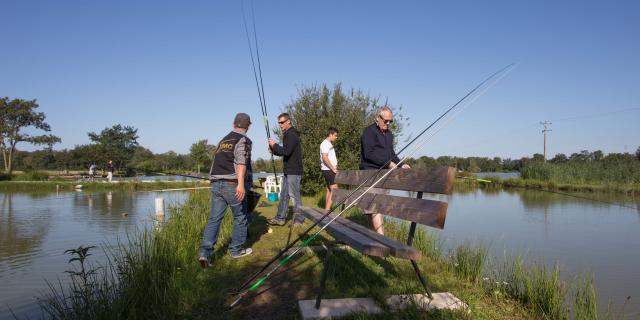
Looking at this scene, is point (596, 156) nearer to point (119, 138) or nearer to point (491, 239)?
point (491, 239)

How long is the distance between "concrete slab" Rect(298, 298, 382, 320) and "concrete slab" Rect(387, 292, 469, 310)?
0.16 m

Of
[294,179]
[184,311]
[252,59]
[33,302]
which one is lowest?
[33,302]

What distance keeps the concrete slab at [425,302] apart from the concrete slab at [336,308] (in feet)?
0.54

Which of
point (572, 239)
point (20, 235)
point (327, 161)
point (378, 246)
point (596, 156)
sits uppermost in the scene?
point (596, 156)

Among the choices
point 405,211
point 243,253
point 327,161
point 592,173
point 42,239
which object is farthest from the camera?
point 592,173

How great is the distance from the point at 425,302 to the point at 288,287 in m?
1.40


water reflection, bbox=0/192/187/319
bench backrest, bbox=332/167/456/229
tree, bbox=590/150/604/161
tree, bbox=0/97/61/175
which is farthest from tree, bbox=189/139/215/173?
tree, bbox=590/150/604/161

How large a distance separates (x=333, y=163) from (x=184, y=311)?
16.3ft

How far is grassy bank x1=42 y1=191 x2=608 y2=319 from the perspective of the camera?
129 inches

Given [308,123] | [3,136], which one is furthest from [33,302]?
[3,136]

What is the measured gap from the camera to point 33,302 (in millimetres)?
5156

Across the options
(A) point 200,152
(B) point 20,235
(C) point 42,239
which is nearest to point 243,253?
(C) point 42,239

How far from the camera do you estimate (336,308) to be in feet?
10.2

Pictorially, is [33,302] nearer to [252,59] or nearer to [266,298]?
[266,298]
